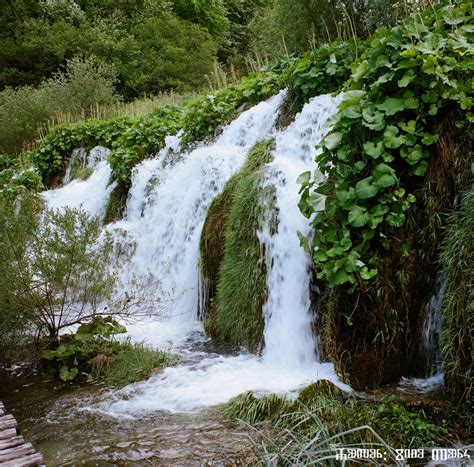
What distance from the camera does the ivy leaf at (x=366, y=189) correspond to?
356 cm

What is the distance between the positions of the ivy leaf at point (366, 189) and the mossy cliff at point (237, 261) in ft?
4.78

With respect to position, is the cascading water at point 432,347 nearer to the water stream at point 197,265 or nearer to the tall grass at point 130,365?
the water stream at point 197,265

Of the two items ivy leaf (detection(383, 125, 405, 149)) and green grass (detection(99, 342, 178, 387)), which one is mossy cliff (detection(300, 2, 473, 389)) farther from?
green grass (detection(99, 342, 178, 387))

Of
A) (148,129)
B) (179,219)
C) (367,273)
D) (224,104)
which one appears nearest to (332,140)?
(367,273)

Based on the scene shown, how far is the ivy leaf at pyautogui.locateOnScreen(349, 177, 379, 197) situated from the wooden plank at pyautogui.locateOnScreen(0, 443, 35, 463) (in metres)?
2.63

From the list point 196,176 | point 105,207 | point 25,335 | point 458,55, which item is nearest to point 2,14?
point 105,207

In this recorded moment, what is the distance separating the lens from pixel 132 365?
15.2 feet

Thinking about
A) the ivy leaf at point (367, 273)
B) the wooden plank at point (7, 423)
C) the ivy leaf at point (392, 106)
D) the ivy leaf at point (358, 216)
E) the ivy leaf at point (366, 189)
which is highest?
the ivy leaf at point (392, 106)

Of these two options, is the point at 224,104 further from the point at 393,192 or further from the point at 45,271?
the point at 393,192

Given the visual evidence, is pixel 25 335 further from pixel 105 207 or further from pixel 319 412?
pixel 105 207

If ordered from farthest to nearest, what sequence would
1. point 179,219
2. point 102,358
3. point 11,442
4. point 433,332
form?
point 179,219, point 102,358, point 433,332, point 11,442

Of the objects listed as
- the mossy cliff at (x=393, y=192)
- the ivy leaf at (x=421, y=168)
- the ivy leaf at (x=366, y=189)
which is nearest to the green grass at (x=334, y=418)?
the mossy cliff at (x=393, y=192)

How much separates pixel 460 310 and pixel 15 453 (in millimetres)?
2775

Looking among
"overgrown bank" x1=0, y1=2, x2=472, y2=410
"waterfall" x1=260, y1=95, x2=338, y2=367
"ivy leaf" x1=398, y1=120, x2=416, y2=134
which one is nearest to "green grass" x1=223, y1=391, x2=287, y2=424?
"overgrown bank" x1=0, y1=2, x2=472, y2=410
